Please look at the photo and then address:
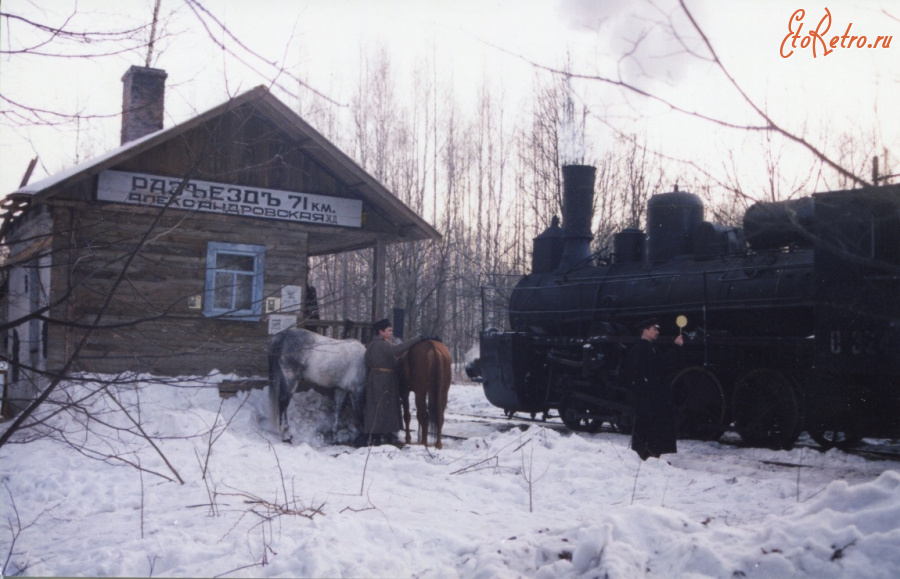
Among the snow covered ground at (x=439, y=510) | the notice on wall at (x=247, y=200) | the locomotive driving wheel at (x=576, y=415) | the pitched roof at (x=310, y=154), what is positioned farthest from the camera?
the locomotive driving wheel at (x=576, y=415)

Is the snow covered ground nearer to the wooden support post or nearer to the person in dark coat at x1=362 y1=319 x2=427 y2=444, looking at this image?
the person in dark coat at x1=362 y1=319 x2=427 y2=444

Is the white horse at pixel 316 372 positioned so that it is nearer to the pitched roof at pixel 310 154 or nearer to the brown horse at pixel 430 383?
the brown horse at pixel 430 383

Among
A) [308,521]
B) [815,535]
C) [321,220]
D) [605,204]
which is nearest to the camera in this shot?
[815,535]

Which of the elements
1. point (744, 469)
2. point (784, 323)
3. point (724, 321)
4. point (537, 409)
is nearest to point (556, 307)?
point (537, 409)

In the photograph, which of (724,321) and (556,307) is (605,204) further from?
(724,321)

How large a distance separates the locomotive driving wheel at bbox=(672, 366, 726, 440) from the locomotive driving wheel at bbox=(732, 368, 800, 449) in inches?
10.5

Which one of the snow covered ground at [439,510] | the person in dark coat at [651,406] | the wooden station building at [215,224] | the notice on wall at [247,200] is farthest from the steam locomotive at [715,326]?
the notice on wall at [247,200]

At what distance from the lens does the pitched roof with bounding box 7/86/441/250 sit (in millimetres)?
11953

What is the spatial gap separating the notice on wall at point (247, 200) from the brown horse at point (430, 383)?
13.5ft

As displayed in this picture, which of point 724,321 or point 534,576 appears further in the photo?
point 724,321

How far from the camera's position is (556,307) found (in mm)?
14164

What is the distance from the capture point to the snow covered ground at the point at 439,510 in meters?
4.39

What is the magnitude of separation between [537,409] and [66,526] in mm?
9376

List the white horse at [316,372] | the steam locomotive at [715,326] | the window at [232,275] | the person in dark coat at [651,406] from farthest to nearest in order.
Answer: the window at [232,275] → the white horse at [316,372] → the person in dark coat at [651,406] → the steam locomotive at [715,326]
